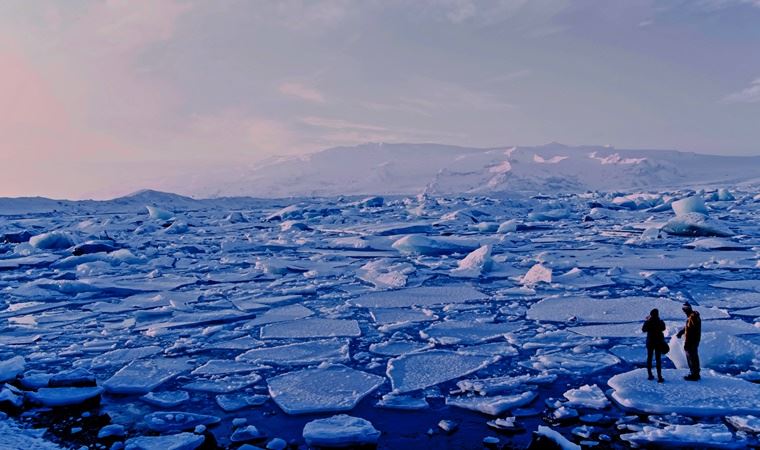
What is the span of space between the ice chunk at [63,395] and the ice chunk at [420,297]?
11.3ft

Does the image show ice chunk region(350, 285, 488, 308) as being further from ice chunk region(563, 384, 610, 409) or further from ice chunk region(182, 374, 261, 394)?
ice chunk region(563, 384, 610, 409)

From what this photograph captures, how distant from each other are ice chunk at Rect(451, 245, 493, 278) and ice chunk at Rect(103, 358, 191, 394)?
5.13 metres

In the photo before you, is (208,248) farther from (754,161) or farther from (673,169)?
(754,161)

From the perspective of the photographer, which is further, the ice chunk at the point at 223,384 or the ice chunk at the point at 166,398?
the ice chunk at the point at 223,384

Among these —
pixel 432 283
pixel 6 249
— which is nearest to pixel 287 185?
pixel 6 249

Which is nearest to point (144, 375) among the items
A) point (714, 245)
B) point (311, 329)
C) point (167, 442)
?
point (167, 442)

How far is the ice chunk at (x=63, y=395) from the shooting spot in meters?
3.93

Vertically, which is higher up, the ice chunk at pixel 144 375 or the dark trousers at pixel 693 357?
the dark trousers at pixel 693 357

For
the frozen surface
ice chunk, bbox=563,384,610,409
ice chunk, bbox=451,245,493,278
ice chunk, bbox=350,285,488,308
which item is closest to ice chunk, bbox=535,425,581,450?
the frozen surface

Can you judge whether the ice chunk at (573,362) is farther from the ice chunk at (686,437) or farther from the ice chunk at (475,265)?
the ice chunk at (475,265)

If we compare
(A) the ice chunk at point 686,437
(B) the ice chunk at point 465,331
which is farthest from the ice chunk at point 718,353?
(B) the ice chunk at point 465,331

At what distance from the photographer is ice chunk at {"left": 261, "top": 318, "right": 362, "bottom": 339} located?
569cm

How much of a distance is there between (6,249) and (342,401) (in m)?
13.8

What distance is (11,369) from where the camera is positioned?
4.43 m
